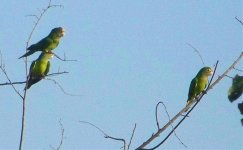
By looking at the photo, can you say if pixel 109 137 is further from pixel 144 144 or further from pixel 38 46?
pixel 38 46

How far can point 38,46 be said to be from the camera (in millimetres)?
8188

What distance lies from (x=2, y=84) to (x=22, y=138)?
110cm

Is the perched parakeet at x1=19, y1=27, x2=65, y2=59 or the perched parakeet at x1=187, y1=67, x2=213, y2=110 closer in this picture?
the perched parakeet at x1=19, y1=27, x2=65, y2=59

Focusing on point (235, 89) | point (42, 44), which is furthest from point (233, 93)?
point (42, 44)

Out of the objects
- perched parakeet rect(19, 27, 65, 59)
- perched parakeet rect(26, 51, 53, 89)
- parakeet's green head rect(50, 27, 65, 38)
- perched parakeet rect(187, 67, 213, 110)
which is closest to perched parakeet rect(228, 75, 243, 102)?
perched parakeet rect(19, 27, 65, 59)

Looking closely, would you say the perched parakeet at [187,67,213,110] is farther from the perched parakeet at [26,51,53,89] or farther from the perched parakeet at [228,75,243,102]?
the perched parakeet at [228,75,243,102]

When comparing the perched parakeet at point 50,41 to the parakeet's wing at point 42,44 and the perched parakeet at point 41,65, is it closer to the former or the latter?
the parakeet's wing at point 42,44

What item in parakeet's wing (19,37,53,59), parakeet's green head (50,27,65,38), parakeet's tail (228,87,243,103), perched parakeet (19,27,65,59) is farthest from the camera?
parakeet's green head (50,27,65,38)

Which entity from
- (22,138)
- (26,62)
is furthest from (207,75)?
(22,138)

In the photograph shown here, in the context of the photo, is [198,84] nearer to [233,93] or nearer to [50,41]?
[50,41]

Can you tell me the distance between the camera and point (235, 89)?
215 centimetres

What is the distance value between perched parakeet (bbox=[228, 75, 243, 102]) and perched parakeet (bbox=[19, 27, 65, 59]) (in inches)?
233

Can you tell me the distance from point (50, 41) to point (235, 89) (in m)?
6.49

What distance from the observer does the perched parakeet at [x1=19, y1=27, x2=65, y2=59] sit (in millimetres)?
8172
